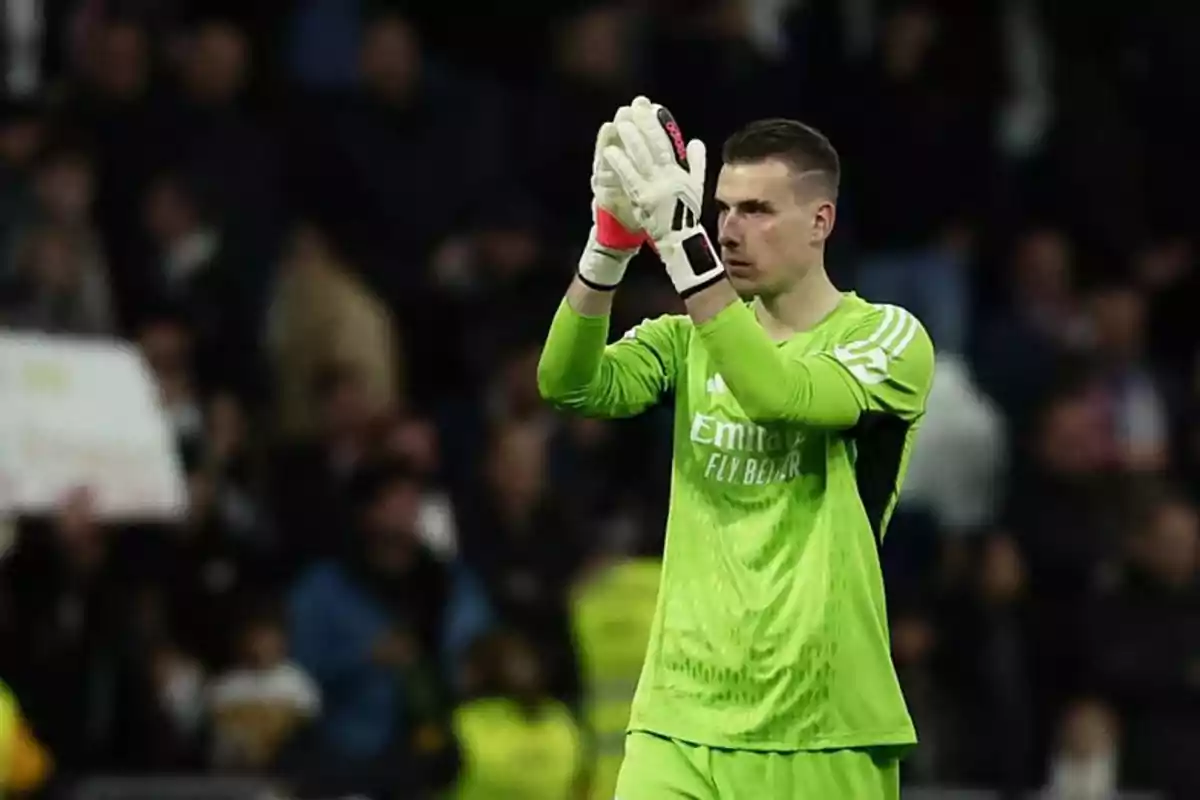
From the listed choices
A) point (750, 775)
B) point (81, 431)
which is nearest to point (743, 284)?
point (750, 775)

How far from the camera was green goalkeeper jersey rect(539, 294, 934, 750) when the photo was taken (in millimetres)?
5453

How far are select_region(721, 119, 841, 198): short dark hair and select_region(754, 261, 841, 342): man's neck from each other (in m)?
0.20

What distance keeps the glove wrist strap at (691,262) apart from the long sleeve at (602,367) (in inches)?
15.2

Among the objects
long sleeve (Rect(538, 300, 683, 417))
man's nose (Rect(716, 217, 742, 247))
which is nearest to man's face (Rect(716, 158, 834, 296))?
man's nose (Rect(716, 217, 742, 247))

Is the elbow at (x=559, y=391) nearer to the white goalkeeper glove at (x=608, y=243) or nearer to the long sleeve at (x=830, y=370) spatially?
the white goalkeeper glove at (x=608, y=243)

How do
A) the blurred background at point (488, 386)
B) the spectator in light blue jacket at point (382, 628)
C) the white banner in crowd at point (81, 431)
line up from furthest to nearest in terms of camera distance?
the blurred background at point (488, 386) < the spectator in light blue jacket at point (382, 628) < the white banner in crowd at point (81, 431)

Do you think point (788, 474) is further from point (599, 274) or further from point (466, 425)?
point (466, 425)

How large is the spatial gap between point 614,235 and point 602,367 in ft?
0.90

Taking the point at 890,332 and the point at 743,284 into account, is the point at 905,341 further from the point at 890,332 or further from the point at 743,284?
the point at 743,284

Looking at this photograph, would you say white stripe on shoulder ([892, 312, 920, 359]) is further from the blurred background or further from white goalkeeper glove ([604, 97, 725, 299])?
the blurred background

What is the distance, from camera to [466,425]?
1131cm

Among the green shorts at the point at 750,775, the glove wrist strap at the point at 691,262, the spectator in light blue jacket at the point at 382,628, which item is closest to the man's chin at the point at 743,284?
the glove wrist strap at the point at 691,262

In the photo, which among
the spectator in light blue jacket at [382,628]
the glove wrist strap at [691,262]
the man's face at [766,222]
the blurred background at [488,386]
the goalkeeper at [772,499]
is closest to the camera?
the glove wrist strap at [691,262]

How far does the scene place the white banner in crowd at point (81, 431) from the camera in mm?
9320
